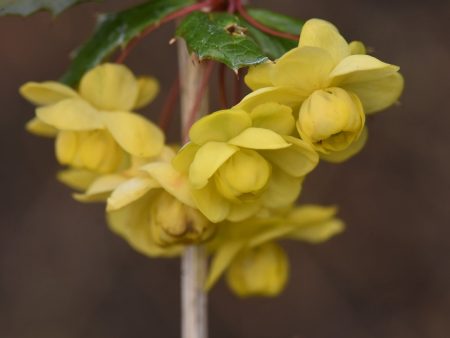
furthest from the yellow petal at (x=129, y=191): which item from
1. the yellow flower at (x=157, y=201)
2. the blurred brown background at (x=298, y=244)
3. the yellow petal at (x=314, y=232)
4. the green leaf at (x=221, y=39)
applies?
the blurred brown background at (x=298, y=244)

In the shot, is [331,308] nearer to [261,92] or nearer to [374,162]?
[374,162]

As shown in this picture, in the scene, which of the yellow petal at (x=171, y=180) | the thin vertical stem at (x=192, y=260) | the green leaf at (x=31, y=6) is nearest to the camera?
the yellow petal at (x=171, y=180)

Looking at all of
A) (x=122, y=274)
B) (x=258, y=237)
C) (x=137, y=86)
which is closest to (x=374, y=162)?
(x=122, y=274)

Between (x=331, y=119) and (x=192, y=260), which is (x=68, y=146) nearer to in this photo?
(x=192, y=260)

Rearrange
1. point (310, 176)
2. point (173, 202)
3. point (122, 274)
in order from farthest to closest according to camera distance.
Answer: point (122, 274) < point (310, 176) < point (173, 202)

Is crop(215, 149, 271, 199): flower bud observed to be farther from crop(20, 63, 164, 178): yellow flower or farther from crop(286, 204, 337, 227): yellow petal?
crop(286, 204, 337, 227): yellow petal

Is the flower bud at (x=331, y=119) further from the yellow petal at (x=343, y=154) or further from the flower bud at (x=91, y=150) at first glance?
the flower bud at (x=91, y=150)

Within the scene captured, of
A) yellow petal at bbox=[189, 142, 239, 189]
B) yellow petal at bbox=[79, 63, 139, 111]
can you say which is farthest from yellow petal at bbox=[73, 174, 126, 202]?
yellow petal at bbox=[189, 142, 239, 189]

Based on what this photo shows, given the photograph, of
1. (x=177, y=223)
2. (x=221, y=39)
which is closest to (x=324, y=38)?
(x=221, y=39)
